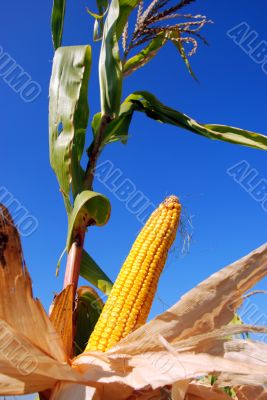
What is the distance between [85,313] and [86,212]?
1.62ft

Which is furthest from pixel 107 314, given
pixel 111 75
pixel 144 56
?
pixel 144 56

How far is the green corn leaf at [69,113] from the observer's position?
1.83 meters

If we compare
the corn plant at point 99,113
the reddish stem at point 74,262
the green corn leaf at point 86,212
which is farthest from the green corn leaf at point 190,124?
the reddish stem at point 74,262

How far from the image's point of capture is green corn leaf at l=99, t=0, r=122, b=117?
6.68 feet

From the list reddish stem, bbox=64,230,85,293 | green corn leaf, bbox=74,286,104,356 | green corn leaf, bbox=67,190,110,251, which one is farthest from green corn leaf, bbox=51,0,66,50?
green corn leaf, bbox=74,286,104,356

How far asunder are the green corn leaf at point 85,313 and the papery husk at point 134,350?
26.5 inches

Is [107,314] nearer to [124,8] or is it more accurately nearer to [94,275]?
[94,275]

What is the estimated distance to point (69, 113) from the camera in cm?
188

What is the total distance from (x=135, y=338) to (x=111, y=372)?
0.36 ft

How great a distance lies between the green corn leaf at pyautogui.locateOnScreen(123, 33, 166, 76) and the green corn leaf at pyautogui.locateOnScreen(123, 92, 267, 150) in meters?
0.17

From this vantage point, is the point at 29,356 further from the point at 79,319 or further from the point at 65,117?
the point at 65,117

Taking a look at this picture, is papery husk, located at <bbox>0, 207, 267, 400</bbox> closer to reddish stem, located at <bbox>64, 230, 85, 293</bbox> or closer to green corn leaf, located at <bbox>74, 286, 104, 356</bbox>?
reddish stem, located at <bbox>64, 230, 85, 293</bbox>

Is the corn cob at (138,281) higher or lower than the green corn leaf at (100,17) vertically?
lower

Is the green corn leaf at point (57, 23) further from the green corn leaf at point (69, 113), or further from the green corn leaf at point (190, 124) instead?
the green corn leaf at point (190, 124)
